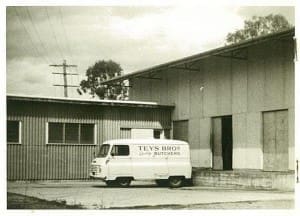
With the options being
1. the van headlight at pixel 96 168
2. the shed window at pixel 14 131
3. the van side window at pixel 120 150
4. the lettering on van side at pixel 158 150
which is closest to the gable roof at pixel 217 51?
the lettering on van side at pixel 158 150

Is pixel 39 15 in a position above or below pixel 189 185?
above

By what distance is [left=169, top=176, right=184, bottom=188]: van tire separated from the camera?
67.6ft

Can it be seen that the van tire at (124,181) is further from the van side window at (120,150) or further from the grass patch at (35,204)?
the grass patch at (35,204)

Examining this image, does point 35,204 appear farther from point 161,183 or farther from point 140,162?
point 161,183

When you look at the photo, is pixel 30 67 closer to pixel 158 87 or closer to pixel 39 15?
Result: pixel 39 15

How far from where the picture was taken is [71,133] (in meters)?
23.0

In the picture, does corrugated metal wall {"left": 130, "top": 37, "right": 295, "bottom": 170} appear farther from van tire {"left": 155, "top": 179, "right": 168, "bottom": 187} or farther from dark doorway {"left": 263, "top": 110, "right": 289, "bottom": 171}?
van tire {"left": 155, "top": 179, "right": 168, "bottom": 187}

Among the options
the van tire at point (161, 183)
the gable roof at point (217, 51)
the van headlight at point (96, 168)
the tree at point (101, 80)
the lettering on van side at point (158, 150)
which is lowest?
the van tire at point (161, 183)

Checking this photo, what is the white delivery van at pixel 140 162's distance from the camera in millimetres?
19844

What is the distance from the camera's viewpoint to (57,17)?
48.4 ft

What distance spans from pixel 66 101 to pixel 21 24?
29.7 feet

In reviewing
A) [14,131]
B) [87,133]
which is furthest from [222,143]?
[14,131]

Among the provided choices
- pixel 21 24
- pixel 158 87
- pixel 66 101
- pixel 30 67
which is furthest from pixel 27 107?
pixel 21 24

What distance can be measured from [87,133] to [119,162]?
3.92 m
